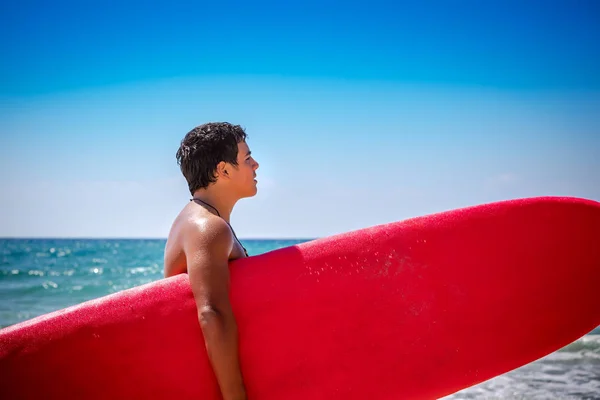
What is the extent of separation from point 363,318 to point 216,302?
64 cm

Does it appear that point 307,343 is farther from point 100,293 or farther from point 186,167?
point 100,293

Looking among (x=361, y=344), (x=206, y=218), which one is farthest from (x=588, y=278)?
(x=206, y=218)

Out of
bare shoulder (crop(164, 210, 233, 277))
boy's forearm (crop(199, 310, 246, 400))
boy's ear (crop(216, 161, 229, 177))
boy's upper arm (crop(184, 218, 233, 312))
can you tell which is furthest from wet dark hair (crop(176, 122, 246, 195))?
boy's forearm (crop(199, 310, 246, 400))

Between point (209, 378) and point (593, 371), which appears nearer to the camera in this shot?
point (209, 378)

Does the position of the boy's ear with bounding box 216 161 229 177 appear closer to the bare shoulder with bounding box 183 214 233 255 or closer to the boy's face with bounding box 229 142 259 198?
the boy's face with bounding box 229 142 259 198

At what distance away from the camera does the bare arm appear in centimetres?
165

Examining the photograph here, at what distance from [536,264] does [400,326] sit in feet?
2.31

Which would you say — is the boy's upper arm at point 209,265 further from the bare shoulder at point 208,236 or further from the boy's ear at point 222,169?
the boy's ear at point 222,169

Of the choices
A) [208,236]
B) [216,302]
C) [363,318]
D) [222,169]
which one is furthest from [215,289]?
[363,318]

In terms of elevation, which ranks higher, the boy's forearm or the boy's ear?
the boy's ear

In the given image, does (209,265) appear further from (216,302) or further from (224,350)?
(224,350)

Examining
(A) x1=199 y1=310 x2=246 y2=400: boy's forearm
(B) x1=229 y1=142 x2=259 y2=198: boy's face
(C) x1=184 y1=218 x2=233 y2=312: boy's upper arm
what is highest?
(B) x1=229 y1=142 x2=259 y2=198: boy's face

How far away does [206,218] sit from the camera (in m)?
1.73

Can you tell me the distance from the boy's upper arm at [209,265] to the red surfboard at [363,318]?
0.62 feet
